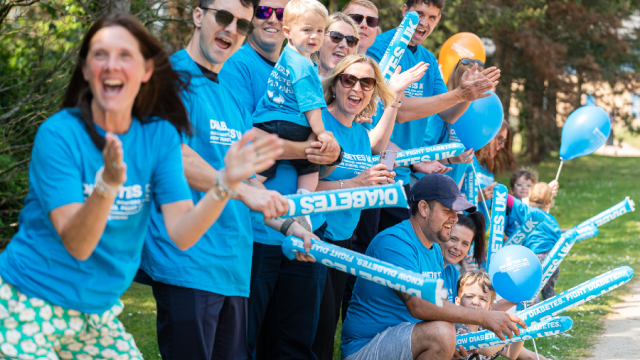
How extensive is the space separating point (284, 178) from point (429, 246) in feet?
3.69

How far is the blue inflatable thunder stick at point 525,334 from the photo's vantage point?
3658mm

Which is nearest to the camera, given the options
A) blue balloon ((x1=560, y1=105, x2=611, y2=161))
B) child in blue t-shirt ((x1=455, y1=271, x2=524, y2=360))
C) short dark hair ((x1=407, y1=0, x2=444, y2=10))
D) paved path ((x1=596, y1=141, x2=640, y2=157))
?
child in blue t-shirt ((x1=455, y1=271, x2=524, y2=360))

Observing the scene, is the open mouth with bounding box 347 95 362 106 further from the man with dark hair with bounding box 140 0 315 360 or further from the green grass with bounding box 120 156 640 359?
the green grass with bounding box 120 156 640 359

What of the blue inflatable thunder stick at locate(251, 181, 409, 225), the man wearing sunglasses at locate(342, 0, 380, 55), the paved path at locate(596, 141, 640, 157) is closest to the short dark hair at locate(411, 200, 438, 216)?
the blue inflatable thunder stick at locate(251, 181, 409, 225)

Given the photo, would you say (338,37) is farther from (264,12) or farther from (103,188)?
(103,188)

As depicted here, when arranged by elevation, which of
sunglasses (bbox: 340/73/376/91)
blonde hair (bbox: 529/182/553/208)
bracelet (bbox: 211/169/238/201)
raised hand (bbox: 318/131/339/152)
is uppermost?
sunglasses (bbox: 340/73/376/91)

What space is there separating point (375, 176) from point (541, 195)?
11.6ft

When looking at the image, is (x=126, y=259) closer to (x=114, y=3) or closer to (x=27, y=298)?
(x=27, y=298)

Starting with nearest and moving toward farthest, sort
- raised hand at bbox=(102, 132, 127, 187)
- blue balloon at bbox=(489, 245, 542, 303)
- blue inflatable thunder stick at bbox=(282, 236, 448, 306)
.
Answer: raised hand at bbox=(102, 132, 127, 187)
blue inflatable thunder stick at bbox=(282, 236, 448, 306)
blue balloon at bbox=(489, 245, 542, 303)

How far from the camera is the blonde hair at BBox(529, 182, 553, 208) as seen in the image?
6.66m

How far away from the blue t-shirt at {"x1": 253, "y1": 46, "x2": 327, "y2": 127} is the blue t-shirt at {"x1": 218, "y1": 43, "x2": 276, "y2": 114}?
0.08m

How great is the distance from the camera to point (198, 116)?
2832 millimetres

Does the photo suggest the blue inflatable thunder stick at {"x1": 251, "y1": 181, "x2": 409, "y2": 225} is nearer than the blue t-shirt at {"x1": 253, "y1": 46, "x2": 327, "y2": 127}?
Yes

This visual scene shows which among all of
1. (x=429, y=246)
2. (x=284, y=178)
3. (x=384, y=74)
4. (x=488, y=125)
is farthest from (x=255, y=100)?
(x=488, y=125)
